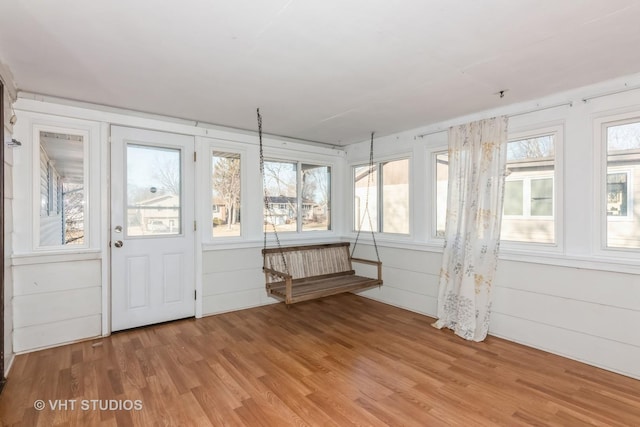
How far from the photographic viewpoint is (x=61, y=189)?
3.14 meters

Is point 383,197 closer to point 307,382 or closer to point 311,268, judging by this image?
point 311,268

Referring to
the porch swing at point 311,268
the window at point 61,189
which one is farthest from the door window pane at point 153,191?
the porch swing at point 311,268

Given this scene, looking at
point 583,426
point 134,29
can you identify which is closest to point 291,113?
point 134,29

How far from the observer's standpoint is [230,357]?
285 centimetres

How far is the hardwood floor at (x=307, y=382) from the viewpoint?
6.68 ft

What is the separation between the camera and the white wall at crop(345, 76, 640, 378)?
258 cm

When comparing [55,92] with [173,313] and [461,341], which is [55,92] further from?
[461,341]

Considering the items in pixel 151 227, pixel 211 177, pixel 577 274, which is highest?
pixel 211 177

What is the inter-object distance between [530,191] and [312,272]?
9.13ft

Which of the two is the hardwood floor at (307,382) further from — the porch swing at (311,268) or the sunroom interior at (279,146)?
the porch swing at (311,268)

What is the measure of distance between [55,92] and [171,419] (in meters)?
3.00

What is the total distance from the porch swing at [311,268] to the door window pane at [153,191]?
1.07 meters

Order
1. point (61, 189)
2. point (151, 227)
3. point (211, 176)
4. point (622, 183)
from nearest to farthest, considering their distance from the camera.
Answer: point (622, 183)
point (61, 189)
point (151, 227)
point (211, 176)

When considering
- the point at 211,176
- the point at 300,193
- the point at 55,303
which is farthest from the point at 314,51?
the point at 55,303
